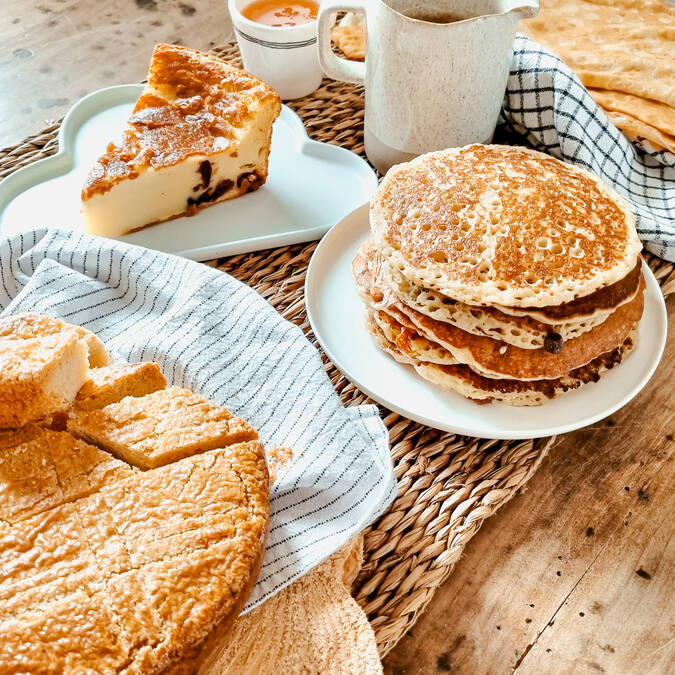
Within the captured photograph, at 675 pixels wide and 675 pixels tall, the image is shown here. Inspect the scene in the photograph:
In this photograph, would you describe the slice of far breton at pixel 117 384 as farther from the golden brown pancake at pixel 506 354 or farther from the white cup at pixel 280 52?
the white cup at pixel 280 52

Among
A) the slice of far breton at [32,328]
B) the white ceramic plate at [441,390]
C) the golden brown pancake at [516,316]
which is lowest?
the white ceramic plate at [441,390]

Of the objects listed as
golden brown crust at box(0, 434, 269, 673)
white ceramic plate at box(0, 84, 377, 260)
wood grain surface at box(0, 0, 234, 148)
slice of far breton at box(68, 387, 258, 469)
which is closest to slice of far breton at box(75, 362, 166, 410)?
slice of far breton at box(68, 387, 258, 469)

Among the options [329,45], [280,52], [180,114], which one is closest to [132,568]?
[180,114]

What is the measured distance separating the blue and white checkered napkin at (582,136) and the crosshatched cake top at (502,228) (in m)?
0.28

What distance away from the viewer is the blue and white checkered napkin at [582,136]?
1.80 metres

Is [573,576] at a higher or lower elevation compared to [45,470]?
lower

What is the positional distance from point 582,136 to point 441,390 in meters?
0.76

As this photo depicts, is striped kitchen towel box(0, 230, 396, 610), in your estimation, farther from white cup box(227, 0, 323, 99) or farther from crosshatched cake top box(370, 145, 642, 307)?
white cup box(227, 0, 323, 99)

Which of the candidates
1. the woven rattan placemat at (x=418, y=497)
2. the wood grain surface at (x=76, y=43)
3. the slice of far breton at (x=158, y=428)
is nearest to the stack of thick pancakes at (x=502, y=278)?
the woven rattan placemat at (x=418, y=497)

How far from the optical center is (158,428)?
112 centimetres

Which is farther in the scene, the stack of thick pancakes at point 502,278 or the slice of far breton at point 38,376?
the stack of thick pancakes at point 502,278

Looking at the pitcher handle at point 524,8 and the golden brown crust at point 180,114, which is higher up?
the pitcher handle at point 524,8

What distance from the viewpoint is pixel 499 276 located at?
132 centimetres

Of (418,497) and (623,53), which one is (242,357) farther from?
(623,53)
